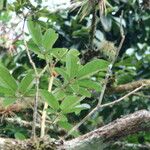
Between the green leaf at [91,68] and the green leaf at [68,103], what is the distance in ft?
0.26

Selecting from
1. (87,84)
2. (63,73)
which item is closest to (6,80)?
(63,73)

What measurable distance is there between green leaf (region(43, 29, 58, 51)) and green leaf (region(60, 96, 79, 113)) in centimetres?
18

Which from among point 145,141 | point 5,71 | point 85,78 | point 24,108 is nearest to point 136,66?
point 145,141

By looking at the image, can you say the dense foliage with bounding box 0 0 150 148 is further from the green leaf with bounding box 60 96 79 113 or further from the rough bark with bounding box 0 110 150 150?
the rough bark with bounding box 0 110 150 150

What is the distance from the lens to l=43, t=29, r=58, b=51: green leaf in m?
1.29

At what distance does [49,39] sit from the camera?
1.30 metres

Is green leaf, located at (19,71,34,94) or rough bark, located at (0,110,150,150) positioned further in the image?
green leaf, located at (19,71,34,94)

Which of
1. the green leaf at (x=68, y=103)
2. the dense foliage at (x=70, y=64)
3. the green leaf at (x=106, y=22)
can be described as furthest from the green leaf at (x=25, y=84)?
the green leaf at (x=106, y=22)

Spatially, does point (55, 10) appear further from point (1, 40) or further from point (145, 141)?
point (145, 141)

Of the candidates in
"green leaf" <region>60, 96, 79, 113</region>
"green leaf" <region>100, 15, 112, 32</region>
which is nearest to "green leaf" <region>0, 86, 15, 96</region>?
"green leaf" <region>60, 96, 79, 113</region>

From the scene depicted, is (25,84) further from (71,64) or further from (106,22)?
(106,22)

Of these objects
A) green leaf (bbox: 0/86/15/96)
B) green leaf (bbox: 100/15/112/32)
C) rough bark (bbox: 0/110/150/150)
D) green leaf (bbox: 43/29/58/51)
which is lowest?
green leaf (bbox: 100/15/112/32)

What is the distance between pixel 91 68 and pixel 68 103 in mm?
131

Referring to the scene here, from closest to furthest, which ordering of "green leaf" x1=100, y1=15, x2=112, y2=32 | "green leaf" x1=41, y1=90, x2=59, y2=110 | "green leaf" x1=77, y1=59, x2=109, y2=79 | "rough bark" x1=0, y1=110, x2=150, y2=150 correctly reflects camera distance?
"rough bark" x1=0, y1=110, x2=150, y2=150, "green leaf" x1=41, y1=90, x2=59, y2=110, "green leaf" x1=77, y1=59, x2=109, y2=79, "green leaf" x1=100, y1=15, x2=112, y2=32
